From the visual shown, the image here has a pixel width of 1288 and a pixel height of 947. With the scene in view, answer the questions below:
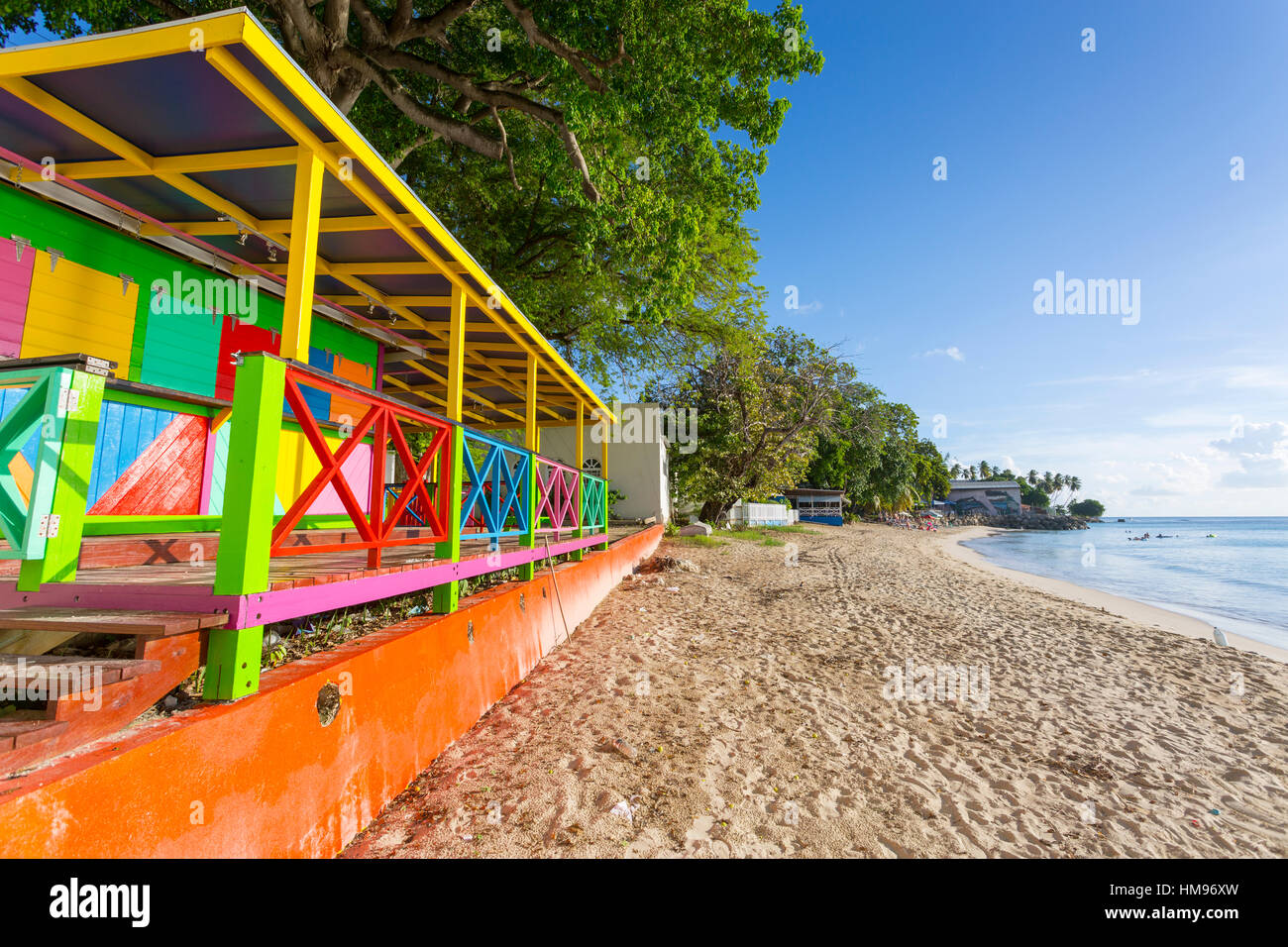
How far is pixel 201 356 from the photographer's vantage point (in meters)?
5.19

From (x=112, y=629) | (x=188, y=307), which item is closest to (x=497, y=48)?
(x=188, y=307)

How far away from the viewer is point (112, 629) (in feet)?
6.28

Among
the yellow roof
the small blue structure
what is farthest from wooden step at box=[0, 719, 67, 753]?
the small blue structure

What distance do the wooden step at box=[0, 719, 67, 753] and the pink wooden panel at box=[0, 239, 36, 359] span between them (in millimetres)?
3750

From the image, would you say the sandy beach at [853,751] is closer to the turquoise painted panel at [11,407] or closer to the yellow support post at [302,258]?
the yellow support post at [302,258]

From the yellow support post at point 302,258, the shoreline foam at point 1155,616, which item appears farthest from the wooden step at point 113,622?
the shoreline foam at point 1155,616

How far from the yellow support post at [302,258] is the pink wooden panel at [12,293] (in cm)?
260

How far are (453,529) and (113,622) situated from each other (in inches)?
76.3

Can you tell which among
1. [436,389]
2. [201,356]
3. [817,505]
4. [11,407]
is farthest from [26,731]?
[817,505]

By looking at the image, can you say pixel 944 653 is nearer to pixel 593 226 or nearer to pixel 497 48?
pixel 593 226

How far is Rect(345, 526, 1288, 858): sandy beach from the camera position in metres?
2.92

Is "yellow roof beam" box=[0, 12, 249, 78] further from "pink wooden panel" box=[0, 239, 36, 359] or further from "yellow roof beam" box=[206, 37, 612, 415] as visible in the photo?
"pink wooden panel" box=[0, 239, 36, 359]
